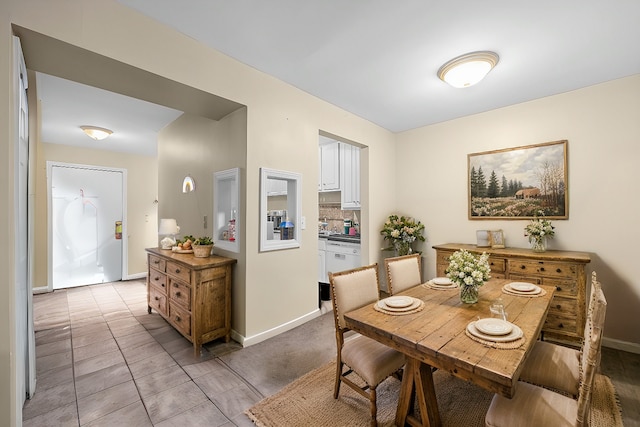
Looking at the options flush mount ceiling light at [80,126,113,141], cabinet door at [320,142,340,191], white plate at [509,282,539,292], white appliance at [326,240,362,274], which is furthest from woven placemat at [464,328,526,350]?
flush mount ceiling light at [80,126,113,141]

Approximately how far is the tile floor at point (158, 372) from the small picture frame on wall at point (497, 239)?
1.28 meters

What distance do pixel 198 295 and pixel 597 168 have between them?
414cm

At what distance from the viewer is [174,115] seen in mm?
3674

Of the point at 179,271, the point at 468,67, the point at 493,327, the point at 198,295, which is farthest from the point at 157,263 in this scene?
the point at 468,67

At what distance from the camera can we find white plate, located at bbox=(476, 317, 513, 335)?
1268mm

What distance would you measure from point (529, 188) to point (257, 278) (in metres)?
3.26

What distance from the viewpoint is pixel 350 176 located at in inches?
176

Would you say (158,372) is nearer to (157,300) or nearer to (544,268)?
(157,300)

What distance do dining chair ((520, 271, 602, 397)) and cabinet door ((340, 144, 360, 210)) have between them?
2.98 meters

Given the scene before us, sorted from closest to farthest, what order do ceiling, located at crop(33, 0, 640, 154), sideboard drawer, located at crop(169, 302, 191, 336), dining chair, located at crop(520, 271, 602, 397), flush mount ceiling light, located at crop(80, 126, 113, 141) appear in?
dining chair, located at crop(520, 271, 602, 397) → ceiling, located at crop(33, 0, 640, 154) → sideboard drawer, located at crop(169, 302, 191, 336) → flush mount ceiling light, located at crop(80, 126, 113, 141)

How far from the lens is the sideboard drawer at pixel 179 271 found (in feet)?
8.20

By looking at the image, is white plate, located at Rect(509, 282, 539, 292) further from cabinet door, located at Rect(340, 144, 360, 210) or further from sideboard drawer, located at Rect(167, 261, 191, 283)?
sideboard drawer, located at Rect(167, 261, 191, 283)

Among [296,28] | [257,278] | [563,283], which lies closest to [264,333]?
[257,278]

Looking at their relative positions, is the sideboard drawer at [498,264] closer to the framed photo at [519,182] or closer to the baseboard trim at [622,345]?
the framed photo at [519,182]
